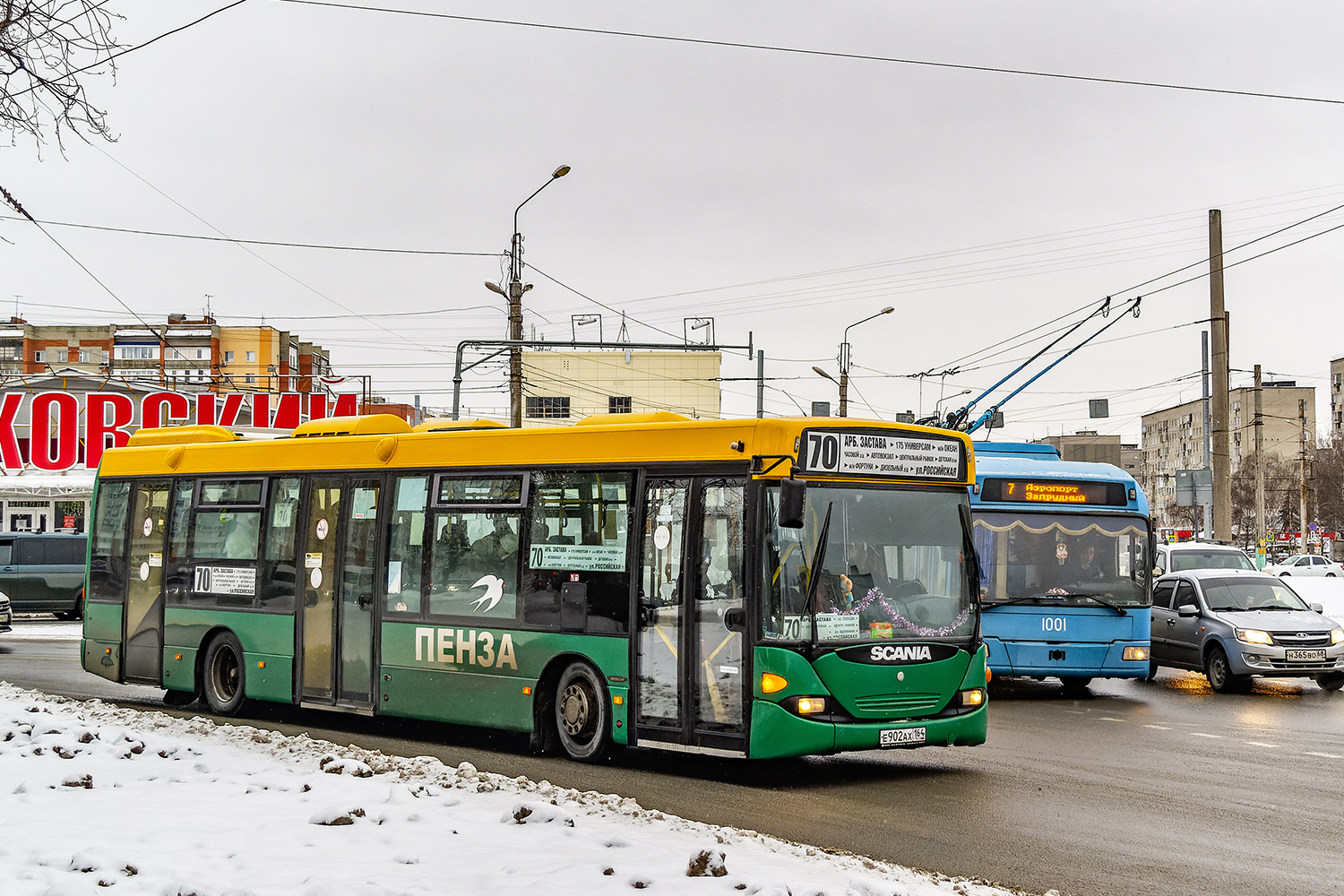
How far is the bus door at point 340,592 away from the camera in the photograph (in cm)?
1284

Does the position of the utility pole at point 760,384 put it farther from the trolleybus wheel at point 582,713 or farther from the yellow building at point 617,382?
the yellow building at point 617,382

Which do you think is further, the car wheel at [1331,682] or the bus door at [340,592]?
the car wheel at [1331,682]

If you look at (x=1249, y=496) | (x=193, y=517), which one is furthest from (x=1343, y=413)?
(x=193, y=517)

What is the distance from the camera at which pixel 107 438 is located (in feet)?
151

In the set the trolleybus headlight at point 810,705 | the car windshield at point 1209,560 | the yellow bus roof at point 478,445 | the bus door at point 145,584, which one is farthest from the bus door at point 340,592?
the car windshield at point 1209,560

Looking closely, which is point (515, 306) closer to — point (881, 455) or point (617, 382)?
point (881, 455)

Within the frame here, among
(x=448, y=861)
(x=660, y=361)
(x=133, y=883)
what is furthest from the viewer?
(x=660, y=361)

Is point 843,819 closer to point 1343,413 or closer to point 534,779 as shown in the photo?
point 534,779

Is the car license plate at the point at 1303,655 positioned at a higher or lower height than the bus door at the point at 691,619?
lower

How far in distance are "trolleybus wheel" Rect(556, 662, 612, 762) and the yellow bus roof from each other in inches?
70.9

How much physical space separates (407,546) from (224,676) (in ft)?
11.5

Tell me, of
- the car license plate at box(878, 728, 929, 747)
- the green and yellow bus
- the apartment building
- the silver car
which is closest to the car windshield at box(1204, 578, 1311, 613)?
the silver car

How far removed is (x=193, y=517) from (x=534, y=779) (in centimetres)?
686

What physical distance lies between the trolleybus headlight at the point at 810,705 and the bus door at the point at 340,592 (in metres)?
4.92
